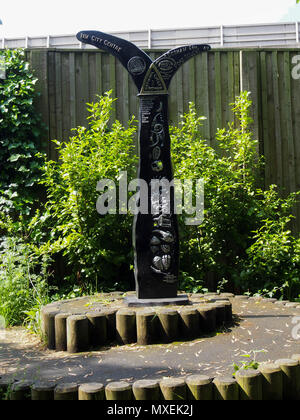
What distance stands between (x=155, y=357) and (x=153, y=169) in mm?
1565

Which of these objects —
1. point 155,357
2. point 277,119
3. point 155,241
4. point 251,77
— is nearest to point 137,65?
point 155,241

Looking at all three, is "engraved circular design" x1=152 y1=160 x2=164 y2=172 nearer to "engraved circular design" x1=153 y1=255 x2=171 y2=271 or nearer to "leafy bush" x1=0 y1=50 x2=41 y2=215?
"engraved circular design" x1=153 y1=255 x2=171 y2=271

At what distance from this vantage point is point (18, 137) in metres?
5.39

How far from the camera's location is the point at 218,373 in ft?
8.60

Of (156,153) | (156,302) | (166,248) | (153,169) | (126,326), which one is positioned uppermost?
(156,153)

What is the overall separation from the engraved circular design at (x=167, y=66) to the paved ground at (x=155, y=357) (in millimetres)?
2127

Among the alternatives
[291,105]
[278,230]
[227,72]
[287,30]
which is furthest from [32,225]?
[287,30]

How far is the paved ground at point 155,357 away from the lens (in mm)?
2715

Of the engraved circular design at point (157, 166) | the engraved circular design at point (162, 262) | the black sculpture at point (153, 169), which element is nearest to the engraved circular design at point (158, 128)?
the black sculpture at point (153, 169)

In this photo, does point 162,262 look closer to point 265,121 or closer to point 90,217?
point 90,217

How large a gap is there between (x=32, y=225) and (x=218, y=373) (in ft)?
9.79

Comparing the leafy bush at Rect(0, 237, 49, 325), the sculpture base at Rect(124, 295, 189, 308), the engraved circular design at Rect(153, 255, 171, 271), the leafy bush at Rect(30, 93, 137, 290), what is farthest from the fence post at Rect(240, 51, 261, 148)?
the leafy bush at Rect(0, 237, 49, 325)

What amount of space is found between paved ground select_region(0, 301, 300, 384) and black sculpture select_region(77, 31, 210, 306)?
0.67 meters
